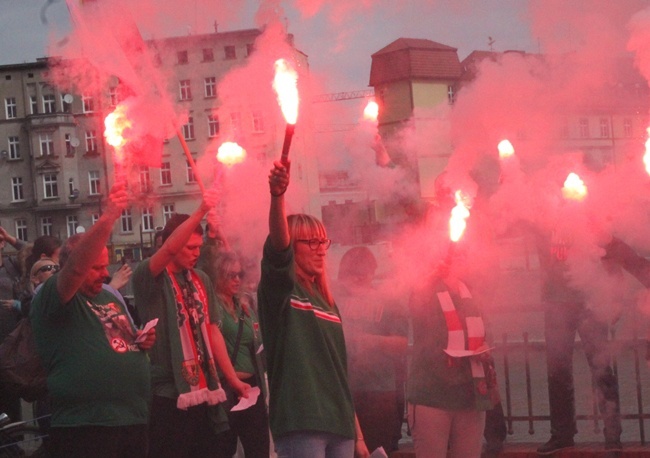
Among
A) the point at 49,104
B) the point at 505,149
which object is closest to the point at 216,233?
the point at 505,149

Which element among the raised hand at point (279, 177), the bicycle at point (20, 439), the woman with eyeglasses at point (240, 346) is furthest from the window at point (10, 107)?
the raised hand at point (279, 177)

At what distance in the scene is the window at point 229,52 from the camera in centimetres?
1094

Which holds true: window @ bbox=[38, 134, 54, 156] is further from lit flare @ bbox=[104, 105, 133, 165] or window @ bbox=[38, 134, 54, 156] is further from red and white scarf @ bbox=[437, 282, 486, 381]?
red and white scarf @ bbox=[437, 282, 486, 381]

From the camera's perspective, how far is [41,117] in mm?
60625

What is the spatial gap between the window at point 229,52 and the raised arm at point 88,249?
21.8 ft

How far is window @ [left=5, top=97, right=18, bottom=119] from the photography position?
196ft

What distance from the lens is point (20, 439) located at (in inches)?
266

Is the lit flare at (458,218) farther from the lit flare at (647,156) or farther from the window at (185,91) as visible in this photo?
the window at (185,91)

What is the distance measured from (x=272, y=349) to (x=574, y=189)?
4418mm

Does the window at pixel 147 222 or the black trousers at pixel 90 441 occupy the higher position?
the window at pixel 147 222

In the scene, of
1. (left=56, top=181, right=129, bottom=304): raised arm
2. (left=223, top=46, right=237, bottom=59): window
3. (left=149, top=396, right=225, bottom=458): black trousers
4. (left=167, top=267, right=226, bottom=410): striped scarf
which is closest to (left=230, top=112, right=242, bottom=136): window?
(left=223, top=46, right=237, bottom=59): window

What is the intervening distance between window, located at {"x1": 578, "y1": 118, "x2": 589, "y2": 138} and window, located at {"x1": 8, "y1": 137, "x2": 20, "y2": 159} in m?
56.3

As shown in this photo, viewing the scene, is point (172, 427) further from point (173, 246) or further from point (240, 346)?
point (240, 346)

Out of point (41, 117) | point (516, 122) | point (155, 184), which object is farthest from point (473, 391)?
point (41, 117)
